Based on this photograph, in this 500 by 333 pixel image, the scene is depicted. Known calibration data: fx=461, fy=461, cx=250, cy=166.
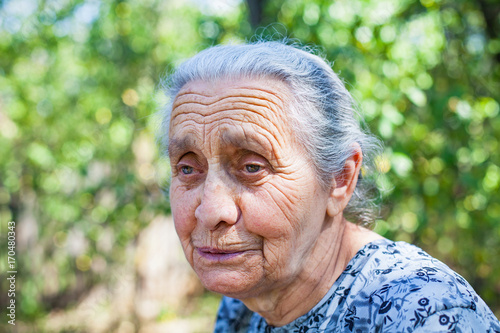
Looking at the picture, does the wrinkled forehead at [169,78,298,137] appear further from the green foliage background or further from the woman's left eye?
the green foliage background

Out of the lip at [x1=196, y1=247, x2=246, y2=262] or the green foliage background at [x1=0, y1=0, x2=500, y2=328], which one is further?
the green foliage background at [x1=0, y1=0, x2=500, y2=328]

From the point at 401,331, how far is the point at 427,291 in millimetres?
153

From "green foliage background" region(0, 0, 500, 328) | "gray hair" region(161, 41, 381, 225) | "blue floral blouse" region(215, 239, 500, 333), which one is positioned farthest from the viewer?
"green foliage background" region(0, 0, 500, 328)

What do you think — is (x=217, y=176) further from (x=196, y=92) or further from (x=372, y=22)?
(x=372, y=22)

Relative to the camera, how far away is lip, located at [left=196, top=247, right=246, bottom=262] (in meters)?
1.70

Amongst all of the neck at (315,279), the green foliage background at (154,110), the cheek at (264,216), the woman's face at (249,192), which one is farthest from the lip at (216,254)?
the green foliage background at (154,110)

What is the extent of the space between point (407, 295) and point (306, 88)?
0.83 metres

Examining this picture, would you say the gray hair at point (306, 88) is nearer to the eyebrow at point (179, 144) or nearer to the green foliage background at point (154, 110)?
the eyebrow at point (179, 144)

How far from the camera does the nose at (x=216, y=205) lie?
1652 millimetres

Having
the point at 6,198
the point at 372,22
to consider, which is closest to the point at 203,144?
the point at 372,22

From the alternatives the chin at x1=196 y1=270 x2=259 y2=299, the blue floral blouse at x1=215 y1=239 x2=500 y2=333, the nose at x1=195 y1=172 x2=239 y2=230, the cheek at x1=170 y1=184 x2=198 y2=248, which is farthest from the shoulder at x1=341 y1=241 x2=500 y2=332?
the cheek at x1=170 y1=184 x2=198 y2=248

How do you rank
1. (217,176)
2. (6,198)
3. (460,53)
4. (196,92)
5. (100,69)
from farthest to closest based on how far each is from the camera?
(6,198) → (100,69) → (460,53) → (196,92) → (217,176)

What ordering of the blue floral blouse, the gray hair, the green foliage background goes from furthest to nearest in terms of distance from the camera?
the green foliage background < the gray hair < the blue floral blouse

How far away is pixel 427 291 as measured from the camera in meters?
1.43
